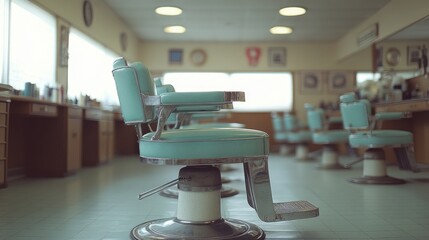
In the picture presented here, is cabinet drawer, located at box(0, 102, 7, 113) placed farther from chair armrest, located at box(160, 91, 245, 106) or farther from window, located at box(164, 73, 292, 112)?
window, located at box(164, 73, 292, 112)

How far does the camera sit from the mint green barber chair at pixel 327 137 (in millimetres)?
5660

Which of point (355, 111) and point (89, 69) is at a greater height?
point (89, 69)

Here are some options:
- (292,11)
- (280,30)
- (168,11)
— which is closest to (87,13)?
(168,11)

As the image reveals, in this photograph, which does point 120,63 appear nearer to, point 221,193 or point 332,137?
point 221,193

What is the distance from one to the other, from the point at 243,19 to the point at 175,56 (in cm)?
266

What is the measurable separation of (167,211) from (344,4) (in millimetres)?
5680

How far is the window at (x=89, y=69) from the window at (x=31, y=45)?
1.90ft

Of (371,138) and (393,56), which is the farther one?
(393,56)

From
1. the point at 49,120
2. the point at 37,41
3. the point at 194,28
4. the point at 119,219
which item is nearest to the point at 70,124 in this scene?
the point at 49,120

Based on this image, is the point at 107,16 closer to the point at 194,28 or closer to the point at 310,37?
the point at 194,28

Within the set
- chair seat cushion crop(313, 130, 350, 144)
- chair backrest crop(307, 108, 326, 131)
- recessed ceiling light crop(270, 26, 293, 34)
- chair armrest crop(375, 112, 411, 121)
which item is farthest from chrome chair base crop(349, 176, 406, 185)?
recessed ceiling light crop(270, 26, 293, 34)

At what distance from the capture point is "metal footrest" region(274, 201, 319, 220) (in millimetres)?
2035

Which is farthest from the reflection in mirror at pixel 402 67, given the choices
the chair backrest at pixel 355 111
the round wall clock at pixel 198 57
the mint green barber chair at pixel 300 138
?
the round wall clock at pixel 198 57

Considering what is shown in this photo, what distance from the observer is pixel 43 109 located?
4.30 m
